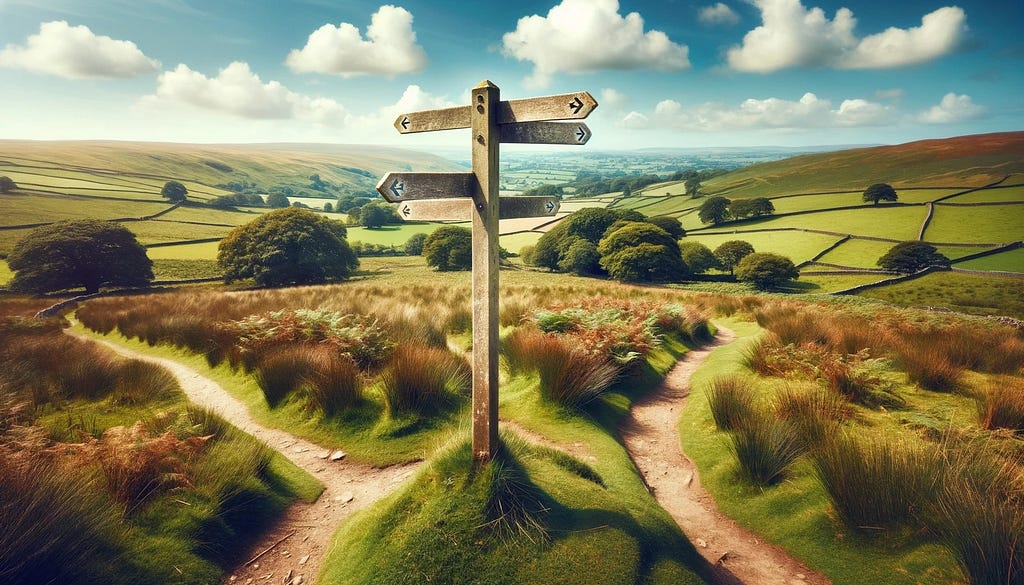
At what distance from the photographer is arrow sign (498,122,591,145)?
365 cm

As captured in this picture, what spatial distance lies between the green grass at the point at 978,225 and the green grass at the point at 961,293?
12388 millimetres

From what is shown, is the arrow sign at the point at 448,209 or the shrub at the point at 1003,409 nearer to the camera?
the arrow sign at the point at 448,209

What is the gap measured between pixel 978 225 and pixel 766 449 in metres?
69.0

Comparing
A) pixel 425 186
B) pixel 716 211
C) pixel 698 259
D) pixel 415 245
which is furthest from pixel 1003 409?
pixel 716 211

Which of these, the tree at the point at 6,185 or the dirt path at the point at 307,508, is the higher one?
the tree at the point at 6,185

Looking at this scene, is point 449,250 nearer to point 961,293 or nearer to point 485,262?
point 485,262

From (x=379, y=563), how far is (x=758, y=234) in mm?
66205

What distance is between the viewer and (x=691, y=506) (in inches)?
207

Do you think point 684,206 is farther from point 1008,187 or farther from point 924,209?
point 1008,187

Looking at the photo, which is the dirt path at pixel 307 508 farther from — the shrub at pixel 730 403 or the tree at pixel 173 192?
the tree at pixel 173 192

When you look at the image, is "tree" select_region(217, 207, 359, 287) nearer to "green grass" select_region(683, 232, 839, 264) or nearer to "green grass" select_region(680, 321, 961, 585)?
"green grass" select_region(680, 321, 961, 585)

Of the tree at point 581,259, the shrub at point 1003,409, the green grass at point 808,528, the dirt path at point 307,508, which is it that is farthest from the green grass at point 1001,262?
the dirt path at point 307,508

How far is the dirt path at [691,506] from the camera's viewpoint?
4.08m

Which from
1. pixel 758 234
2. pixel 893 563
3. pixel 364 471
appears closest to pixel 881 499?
pixel 893 563
